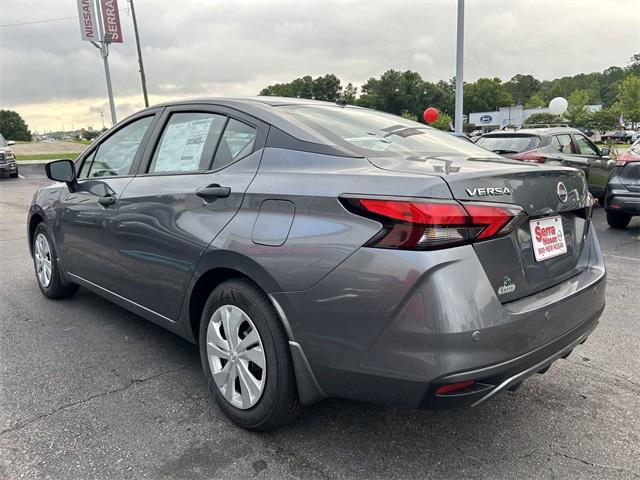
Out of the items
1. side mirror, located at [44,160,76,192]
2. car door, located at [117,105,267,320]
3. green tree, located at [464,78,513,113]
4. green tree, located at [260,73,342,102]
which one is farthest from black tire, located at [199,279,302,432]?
green tree, located at [464,78,513,113]

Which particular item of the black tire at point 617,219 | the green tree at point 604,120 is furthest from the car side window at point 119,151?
the green tree at point 604,120

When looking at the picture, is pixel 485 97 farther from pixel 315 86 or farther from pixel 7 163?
pixel 7 163

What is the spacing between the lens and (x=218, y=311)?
2.56 m

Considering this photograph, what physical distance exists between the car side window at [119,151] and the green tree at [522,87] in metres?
145

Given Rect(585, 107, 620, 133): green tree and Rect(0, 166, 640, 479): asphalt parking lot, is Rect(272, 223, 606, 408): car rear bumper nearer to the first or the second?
Rect(0, 166, 640, 479): asphalt parking lot

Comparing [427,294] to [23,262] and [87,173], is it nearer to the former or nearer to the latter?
[87,173]

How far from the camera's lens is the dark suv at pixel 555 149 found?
845 centimetres

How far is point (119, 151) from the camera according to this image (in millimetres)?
3689

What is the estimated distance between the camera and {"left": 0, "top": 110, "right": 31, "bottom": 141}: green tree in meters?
85.9

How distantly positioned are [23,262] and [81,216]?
2969 mm

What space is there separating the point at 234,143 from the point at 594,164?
8.72 metres

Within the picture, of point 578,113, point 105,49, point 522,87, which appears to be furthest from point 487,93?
point 105,49

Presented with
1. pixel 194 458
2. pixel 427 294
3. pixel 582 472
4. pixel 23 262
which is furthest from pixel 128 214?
pixel 23 262

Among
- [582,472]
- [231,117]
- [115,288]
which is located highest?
[231,117]
